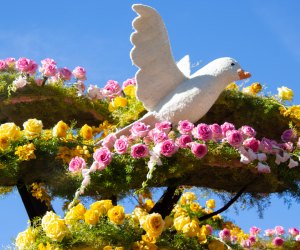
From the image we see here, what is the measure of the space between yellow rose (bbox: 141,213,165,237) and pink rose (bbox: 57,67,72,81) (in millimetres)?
3044

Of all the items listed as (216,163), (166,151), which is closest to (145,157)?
(166,151)

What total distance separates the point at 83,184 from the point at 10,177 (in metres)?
0.95

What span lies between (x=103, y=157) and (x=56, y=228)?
0.74 m

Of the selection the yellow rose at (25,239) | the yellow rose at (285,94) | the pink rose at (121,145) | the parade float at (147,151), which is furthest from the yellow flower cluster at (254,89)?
the yellow rose at (25,239)

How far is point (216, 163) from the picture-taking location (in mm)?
6234

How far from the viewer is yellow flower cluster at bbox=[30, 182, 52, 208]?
7.02m

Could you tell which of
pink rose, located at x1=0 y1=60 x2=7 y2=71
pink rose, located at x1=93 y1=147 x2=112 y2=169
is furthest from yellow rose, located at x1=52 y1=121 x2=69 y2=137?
pink rose, located at x1=0 y1=60 x2=7 y2=71

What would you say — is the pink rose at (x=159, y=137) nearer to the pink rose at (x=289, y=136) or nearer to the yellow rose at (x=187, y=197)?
the pink rose at (x=289, y=136)

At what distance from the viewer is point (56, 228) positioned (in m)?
5.88

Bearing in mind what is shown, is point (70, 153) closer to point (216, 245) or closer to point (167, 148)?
point (167, 148)

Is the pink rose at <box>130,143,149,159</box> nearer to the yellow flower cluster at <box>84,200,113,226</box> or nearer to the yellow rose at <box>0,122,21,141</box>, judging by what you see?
→ the yellow flower cluster at <box>84,200,113,226</box>

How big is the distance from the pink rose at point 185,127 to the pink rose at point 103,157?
69 cm

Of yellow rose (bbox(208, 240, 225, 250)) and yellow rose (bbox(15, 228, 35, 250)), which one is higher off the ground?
yellow rose (bbox(15, 228, 35, 250))

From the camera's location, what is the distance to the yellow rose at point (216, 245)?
634 cm
